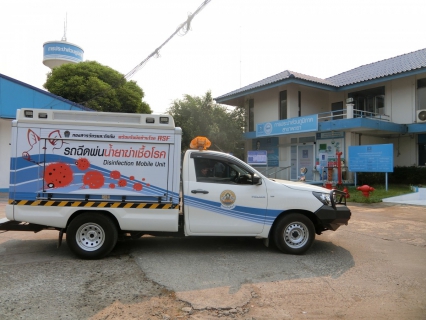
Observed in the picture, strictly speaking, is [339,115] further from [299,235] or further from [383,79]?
[299,235]

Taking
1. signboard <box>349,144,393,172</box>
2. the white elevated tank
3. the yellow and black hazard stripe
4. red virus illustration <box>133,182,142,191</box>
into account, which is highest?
the white elevated tank

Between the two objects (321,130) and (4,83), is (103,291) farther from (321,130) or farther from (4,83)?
(321,130)

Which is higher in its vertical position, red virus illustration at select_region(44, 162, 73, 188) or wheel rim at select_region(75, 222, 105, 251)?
red virus illustration at select_region(44, 162, 73, 188)

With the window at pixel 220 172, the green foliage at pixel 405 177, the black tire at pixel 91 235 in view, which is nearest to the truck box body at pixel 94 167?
the black tire at pixel 91 235

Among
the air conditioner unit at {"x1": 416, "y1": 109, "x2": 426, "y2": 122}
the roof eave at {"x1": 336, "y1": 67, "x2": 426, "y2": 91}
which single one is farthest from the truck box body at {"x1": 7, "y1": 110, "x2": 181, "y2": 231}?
the air conditioner unit at {"x1": 416, "y1": 109, "x2": 426, "y2": 122}

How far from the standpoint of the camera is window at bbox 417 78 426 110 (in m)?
18.5

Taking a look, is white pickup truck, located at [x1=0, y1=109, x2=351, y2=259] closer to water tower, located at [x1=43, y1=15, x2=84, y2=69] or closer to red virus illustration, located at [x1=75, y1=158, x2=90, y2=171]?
red virus illustration, located at [x1=75, y1=158, x2=90, y2=171]

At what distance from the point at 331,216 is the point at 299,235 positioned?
67 cm

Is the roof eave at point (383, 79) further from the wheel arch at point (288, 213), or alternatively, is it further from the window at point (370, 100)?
the wheel arch at point (288, 213)

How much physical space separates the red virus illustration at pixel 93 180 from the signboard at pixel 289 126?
50.4ft

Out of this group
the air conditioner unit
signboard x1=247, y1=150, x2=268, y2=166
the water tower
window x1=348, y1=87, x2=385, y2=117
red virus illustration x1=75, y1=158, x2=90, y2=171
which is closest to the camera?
red virus illustration x1=75, y1=158, x2=90, y2=171

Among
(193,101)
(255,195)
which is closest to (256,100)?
(193,101)

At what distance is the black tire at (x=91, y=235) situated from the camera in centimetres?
542

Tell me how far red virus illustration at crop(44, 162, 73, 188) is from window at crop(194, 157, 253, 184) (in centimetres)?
222
